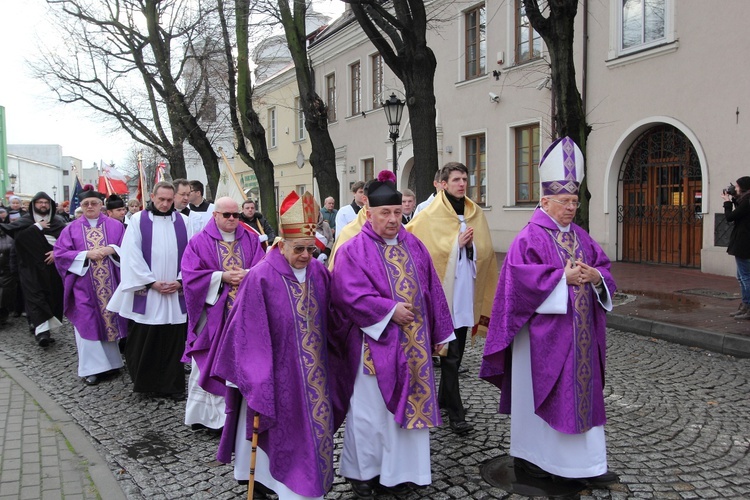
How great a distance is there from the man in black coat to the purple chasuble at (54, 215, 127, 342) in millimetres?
1973

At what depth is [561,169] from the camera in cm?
417

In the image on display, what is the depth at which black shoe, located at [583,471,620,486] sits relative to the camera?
13.0 ft

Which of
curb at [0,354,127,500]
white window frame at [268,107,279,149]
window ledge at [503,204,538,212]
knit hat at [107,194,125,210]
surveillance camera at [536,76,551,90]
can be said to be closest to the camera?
curb at [0,354,127,500]

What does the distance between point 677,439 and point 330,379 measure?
8.72 ft

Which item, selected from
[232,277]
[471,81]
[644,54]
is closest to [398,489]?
[232,277]

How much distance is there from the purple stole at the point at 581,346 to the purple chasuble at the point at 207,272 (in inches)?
99.5

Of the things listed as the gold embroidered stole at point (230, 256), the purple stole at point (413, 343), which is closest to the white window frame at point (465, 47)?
the gold embroidered stole at point (230, 256)

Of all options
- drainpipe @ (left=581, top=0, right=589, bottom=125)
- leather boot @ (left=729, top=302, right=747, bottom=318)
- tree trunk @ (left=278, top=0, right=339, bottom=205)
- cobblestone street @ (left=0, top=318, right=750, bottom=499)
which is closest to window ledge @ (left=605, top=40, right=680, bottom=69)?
drainpipe @ (left=581, top=0, right=589, bottom=125)

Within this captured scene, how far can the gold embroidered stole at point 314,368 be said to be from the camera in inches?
145

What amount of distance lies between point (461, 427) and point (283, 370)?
1815 mm

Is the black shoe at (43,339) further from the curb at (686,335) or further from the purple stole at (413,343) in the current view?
the curb at (686,335)

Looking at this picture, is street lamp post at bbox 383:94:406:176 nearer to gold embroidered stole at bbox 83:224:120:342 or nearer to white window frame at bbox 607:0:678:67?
white window frame at bbox 607:0:678:67

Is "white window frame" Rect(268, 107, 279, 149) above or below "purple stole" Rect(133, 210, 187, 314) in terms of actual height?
above

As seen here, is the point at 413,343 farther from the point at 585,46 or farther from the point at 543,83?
the point at 543,83
